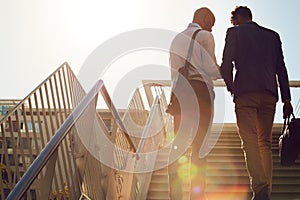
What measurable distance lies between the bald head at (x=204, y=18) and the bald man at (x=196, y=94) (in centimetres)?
6

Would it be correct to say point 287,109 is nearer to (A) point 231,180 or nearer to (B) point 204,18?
(B) point 204,18

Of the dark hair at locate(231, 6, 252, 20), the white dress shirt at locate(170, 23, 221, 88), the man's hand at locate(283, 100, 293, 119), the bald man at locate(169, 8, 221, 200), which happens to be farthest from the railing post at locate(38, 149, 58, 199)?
the dark hair at locate(231, 6, 252, 20)

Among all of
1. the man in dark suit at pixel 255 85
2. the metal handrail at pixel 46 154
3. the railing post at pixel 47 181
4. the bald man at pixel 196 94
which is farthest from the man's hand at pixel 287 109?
the railing post at pixel 47 181

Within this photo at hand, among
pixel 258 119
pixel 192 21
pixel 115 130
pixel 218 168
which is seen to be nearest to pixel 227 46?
pixel 192 21

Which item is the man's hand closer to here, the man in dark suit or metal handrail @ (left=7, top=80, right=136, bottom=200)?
the man in dark suit

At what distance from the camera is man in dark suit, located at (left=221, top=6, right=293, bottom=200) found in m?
3.24

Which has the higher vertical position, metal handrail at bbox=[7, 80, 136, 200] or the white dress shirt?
the white dress shirt

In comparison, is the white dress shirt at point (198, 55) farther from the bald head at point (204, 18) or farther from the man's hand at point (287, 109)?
the man's hand at point (287, 109)

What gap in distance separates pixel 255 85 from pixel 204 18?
745 millimetres

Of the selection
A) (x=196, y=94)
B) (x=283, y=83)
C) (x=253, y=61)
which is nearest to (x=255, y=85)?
(x=253, y=61)

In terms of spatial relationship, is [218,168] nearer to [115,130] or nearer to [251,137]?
[115,130]

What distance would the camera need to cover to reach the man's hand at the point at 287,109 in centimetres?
345

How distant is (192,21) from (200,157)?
3.85 ft

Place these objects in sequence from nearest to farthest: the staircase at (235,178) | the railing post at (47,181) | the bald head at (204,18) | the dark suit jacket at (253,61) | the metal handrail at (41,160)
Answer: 1. the metal handrail at (41,160)
2. the railing post at (47,181)
3. the dark suit jacket at (253,61)
4. the bald head at (204,18)
5. the staircase at (235,178)
